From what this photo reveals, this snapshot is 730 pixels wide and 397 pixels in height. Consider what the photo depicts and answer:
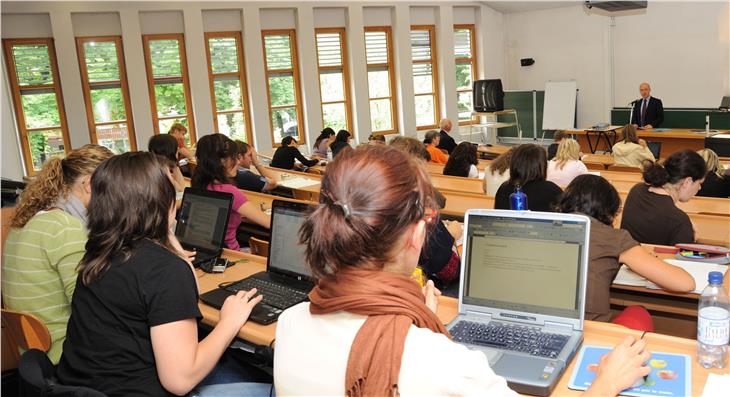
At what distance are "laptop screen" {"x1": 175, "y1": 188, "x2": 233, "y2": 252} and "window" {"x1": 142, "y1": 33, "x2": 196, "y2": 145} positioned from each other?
25.1 feet

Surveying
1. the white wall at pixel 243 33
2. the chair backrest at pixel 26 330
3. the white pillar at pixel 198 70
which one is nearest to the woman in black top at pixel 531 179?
the chair backrest at pixel 26 330

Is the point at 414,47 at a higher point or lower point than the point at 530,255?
higher

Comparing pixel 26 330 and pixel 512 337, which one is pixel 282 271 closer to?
pixel 26 330

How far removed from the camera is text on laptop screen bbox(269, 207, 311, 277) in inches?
103

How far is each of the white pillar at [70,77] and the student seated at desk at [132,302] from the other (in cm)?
871

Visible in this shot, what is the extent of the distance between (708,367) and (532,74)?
13207mm

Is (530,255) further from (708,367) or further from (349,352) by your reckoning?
(349,352)

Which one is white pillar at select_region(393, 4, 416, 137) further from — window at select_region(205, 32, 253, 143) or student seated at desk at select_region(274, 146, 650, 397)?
student seated at desk at select_region(274, 146, 650, 397)

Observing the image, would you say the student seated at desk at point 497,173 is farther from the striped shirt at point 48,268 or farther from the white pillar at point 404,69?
the white pillar at point 404,69

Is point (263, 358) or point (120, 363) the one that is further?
point (263, 358)

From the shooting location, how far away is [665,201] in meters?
3.29

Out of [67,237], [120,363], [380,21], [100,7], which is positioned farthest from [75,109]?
[120,363]

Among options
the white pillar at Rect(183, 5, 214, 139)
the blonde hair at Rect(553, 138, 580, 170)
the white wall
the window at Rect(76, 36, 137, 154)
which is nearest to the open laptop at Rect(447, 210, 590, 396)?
the blonde hair at Rect(553, 138, 580, 170)

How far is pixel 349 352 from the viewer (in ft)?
3.93
